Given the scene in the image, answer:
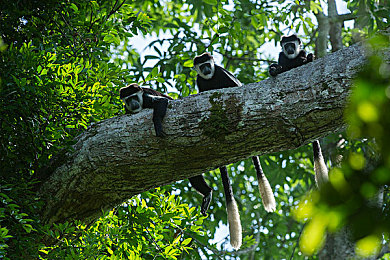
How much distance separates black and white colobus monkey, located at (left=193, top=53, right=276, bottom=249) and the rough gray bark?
99 centimetres

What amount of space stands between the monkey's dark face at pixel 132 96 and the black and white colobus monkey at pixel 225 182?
0.78m

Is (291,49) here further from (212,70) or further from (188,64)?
(188,64)

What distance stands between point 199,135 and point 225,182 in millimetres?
1434

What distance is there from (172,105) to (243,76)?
3.62m

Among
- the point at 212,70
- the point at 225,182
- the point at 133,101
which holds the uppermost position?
the point at 212,70

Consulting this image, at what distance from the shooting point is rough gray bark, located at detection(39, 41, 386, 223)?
2.37 metres

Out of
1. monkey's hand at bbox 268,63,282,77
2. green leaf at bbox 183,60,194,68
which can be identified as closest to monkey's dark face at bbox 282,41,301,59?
monkey's hand at bbox 268,63,282,77

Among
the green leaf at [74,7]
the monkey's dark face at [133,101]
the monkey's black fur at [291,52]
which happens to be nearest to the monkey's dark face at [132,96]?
the monkey's dark face at [133,101]

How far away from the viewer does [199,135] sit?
2514 millimetres

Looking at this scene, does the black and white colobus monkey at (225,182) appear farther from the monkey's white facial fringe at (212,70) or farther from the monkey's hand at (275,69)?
the monkey's hand at (275,69)

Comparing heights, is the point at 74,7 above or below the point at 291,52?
above

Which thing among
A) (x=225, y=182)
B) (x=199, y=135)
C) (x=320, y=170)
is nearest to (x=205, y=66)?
(x=225, y=182)

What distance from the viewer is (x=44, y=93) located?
9.47 ft

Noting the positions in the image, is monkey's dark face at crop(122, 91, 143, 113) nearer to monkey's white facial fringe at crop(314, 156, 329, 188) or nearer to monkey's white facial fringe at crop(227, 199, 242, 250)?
monkey's white facial fringe at crop(227, 199, 242, 250)
